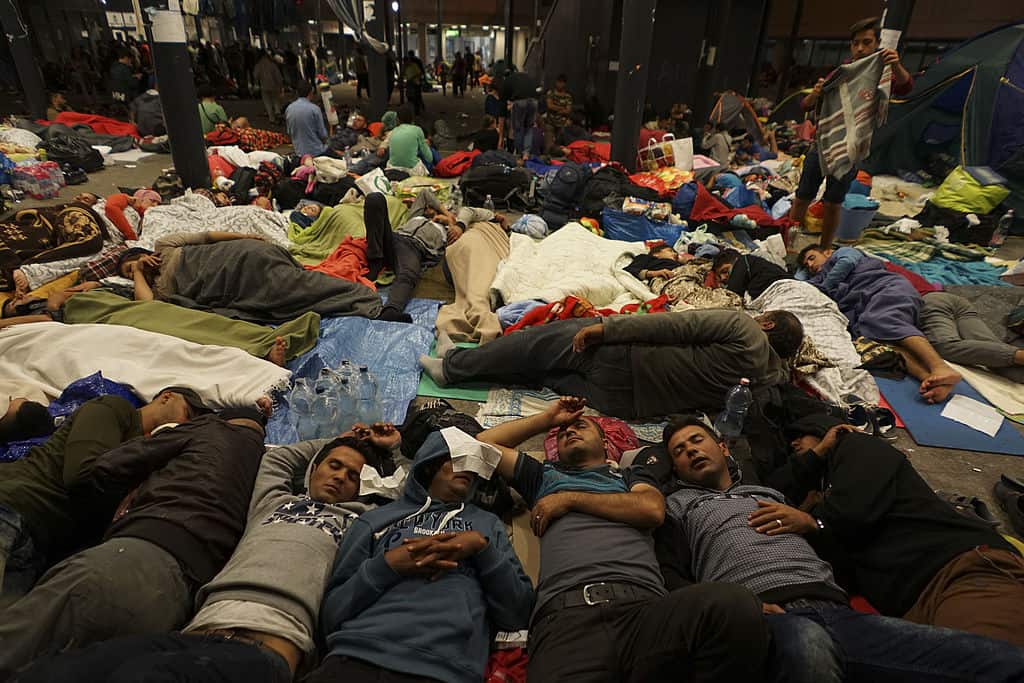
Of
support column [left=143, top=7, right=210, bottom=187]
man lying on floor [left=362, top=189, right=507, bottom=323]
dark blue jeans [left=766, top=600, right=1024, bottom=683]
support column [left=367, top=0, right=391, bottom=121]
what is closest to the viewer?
dark blue jeans [left=766, top=600, right=1024, bottom=683]

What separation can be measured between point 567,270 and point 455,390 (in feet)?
5.36

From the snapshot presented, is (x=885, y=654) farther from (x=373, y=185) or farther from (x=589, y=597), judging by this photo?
(x=373, y=185)

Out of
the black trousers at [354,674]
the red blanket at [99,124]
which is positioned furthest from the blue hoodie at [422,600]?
the red blanket at [99,124]

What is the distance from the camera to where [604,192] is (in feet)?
20.5

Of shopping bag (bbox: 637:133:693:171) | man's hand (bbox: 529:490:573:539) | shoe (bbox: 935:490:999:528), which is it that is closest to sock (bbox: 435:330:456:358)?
man's hand (bbox: 529:490:573:539)

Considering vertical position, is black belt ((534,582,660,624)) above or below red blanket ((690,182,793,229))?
below

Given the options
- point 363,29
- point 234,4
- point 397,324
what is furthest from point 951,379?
point 234,4

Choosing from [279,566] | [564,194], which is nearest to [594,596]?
[279,566]

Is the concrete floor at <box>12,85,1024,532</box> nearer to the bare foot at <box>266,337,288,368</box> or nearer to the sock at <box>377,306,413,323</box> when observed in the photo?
the sock at <box>377,306,413,323</box>

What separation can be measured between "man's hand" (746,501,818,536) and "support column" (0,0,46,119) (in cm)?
1191

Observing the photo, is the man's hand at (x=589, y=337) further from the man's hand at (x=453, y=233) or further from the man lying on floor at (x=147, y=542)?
the man's hand at (x=453, y=233)

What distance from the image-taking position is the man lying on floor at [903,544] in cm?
173

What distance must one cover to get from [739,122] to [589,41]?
17.8 ft

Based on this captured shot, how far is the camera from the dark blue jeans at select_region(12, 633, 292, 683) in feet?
4.25
